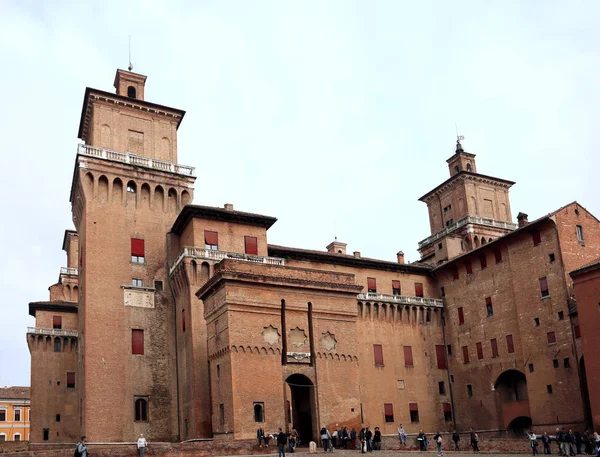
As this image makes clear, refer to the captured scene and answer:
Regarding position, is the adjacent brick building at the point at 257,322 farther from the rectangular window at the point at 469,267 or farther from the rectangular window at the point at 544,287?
the rectangular window at the point at 469,267

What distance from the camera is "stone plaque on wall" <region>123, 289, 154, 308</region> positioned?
45094mm

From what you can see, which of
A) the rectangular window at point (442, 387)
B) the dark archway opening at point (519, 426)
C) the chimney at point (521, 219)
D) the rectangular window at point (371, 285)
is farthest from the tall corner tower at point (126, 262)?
the chimney at point (521, 219)

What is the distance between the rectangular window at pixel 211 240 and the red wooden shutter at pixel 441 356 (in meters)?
22.6

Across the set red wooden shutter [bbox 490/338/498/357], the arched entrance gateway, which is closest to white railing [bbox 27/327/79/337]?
the arched entrance gateway

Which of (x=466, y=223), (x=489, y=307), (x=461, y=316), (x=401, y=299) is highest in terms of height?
(x=466, y=223)

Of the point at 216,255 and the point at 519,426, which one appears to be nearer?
the point at 216,255

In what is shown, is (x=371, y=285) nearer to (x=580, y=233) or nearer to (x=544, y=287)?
(x=544, y=287)

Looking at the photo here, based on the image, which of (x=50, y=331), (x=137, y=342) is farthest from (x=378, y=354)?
(x=50, y=331)

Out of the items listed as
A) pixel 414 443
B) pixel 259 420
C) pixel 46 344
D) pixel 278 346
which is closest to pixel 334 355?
pixel 278 346

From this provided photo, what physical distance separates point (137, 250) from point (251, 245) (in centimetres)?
800

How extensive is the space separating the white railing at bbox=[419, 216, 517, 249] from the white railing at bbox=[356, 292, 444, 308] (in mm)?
10251

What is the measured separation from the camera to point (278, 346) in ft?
119

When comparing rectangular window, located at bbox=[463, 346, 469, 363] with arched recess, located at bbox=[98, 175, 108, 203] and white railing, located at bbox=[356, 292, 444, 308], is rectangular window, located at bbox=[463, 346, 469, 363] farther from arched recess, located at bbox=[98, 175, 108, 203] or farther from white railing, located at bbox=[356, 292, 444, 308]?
arched recess, located at bbox=[98, 175, 108, 203]

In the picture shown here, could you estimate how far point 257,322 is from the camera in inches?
1416
